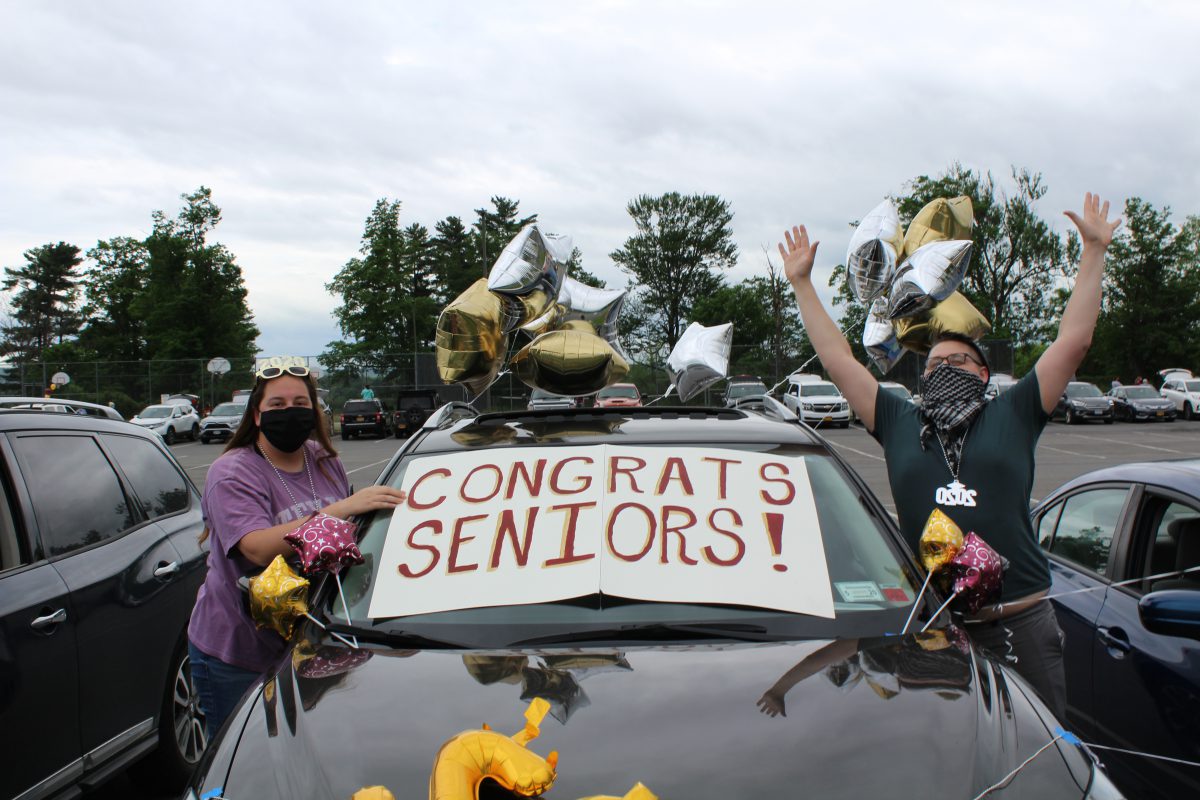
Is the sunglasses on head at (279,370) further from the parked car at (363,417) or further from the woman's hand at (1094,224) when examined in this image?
the parked car at (363,417)

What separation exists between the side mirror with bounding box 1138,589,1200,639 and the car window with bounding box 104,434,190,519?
396cm

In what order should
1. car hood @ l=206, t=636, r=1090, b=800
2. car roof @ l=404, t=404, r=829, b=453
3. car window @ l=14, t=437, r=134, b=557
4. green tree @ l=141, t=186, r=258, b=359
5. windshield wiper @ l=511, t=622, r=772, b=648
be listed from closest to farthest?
1. car hood @ l=206, t=636, r=1090, b=800
2. windshield wiper @ l=511, t=622, r=772, b=648
3. car roof @ l=404, t=404, r=829, b=453
4. car window @ l=14, t=437, r=134, b=557
5. green tree @ l=141, t=186, r=258, b=359

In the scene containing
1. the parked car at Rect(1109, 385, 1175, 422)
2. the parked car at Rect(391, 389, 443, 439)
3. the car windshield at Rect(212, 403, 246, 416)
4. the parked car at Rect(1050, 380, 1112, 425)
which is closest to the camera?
the parked car at Rect(391, 389, 443, 439)

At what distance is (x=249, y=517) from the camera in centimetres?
285

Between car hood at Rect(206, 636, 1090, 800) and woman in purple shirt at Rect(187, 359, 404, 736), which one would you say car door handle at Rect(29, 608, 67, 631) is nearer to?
woman in purple shirt at Rect(187, 359, 404, 736)

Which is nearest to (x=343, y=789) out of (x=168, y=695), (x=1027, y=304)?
(x=168, y=695)

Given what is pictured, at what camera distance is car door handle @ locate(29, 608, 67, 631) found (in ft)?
10.2

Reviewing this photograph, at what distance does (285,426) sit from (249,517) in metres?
0.36

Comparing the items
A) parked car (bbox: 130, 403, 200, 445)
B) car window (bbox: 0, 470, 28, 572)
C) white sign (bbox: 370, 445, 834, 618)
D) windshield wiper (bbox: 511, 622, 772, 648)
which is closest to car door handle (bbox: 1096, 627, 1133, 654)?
white sign (bbox: 370, 445, 834, 618)

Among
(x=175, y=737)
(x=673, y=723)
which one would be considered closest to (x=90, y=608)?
(x=175, y=737)

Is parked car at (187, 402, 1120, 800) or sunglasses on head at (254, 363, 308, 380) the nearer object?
parked car at (187, 402, 1120, 800)

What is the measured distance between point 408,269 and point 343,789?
69000 millimetres

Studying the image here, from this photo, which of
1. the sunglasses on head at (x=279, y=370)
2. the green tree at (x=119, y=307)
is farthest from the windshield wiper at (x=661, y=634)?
the green tree at (x=119, y=307)

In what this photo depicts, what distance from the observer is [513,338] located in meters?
4.74
